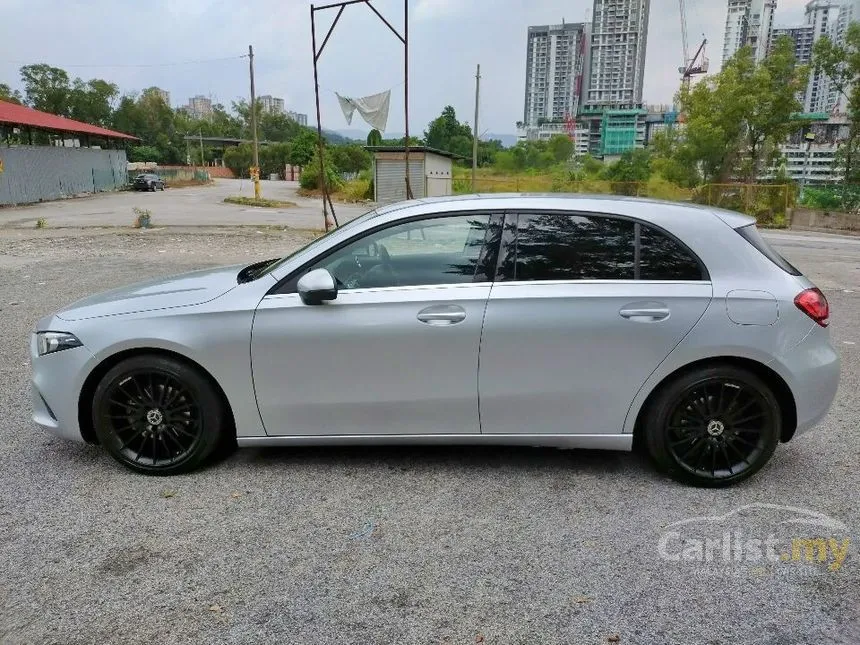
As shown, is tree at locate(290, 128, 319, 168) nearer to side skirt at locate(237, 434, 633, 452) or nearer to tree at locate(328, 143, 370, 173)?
tree at locate(328, 143, 370, 173)

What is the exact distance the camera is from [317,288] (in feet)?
11.2

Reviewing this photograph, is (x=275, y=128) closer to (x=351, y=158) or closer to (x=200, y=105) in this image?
(x=200, y=105)

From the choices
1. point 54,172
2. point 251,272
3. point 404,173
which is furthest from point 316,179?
point 251,272

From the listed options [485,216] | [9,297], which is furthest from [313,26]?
[485,216]

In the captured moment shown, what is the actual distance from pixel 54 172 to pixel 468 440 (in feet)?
135

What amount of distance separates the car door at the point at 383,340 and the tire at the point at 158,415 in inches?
12.8

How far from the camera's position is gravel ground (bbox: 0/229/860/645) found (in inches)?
98.6

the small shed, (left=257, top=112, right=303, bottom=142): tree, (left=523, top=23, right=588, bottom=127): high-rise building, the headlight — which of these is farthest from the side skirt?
(left=257, top=112, right=303, bottom=142): tree

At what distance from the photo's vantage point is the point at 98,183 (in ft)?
147

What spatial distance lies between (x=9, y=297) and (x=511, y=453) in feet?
26.8

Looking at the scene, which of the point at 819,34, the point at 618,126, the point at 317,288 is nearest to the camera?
the point at 317,288

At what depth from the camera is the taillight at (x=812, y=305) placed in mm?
3445

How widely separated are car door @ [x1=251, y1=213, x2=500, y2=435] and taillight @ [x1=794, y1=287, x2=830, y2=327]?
1.62 meters

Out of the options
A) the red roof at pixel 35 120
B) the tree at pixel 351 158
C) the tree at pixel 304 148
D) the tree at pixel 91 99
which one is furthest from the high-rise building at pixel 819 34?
the tree at pixel 91 99
